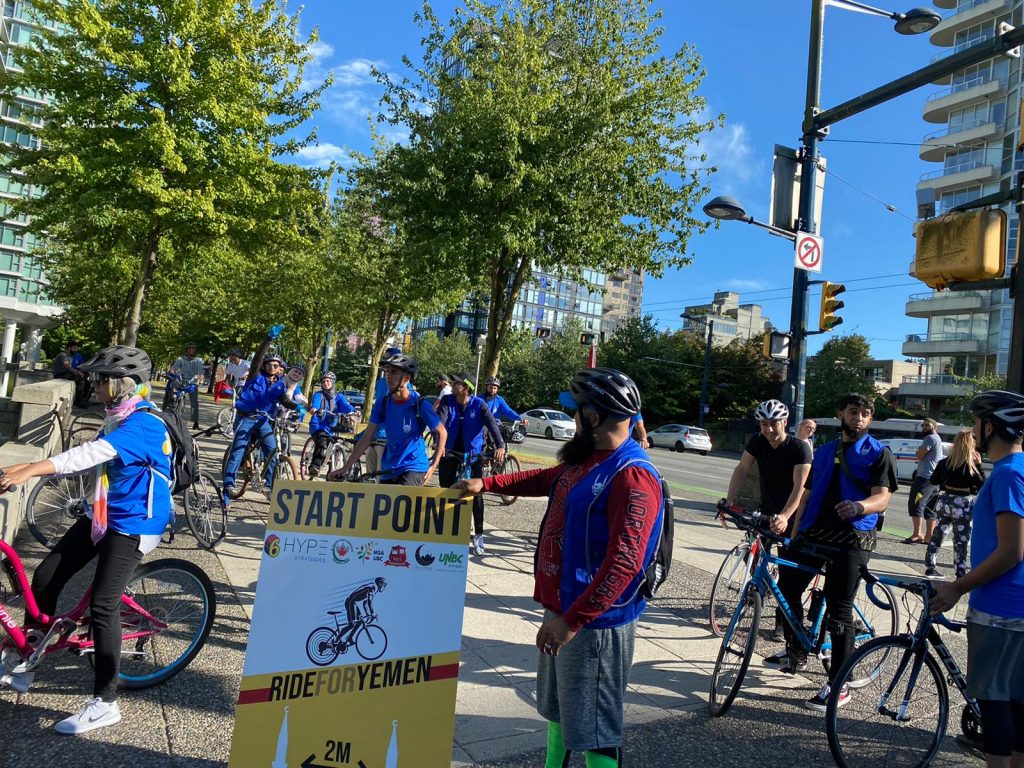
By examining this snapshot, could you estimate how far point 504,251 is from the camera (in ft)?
50.6

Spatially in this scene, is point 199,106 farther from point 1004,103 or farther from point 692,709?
point 1004,103

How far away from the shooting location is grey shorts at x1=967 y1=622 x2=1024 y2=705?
310 centimetres

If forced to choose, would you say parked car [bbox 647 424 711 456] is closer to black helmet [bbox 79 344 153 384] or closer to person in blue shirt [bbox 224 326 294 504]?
person in blue shirt [bbox 224 326 294 504]

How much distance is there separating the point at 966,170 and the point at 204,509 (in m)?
57.7

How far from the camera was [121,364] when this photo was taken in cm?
366

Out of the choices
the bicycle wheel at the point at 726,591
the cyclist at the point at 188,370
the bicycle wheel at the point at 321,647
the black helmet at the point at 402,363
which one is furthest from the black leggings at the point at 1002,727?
the cyclist at the point at 188,370

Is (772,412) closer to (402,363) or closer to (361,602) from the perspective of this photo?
(402,363)

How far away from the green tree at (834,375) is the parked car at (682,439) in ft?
35.0

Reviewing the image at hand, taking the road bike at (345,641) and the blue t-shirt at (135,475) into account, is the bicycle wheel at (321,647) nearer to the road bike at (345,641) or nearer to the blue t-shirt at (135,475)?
the road bike at (345,641)

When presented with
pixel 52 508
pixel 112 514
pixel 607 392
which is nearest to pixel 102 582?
pixel 112 514

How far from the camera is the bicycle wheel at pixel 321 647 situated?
9.52ft

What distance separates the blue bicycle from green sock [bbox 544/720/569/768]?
183 cm

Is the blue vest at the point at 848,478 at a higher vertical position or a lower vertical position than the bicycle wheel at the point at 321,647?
higher

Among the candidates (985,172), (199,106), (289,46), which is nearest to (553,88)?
(289,46)
